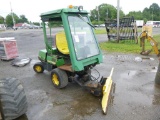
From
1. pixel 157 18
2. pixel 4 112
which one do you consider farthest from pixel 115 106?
pixel 157 18

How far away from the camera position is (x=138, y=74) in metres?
6.09

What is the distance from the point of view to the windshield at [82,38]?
450 cm

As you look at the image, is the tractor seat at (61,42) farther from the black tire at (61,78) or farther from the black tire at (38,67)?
the black tire at (38,67)

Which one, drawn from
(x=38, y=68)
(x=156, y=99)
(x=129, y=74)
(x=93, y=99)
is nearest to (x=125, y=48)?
(x=129, y=74)

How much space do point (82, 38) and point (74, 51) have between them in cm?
53

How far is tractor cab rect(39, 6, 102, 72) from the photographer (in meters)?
4.41

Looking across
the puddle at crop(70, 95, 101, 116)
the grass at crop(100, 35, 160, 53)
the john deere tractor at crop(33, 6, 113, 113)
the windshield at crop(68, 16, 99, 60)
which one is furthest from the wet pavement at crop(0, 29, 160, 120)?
the grass at crop(100, 35, 160, 53)

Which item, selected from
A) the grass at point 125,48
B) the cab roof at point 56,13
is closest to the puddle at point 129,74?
the cab roof at point 56,13

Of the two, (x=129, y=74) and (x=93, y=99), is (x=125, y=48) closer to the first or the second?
(x=129, y=74)

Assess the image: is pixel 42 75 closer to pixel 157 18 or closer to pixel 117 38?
pixel 117 38

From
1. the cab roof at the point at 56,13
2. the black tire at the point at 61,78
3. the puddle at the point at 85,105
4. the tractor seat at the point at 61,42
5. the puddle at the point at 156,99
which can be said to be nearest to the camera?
the puddle at the point at 85,105

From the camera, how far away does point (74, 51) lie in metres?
4.43

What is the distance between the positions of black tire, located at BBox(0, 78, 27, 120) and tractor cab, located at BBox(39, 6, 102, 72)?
5.41 ft

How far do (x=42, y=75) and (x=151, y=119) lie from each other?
13.5 feet
